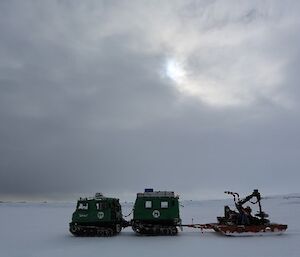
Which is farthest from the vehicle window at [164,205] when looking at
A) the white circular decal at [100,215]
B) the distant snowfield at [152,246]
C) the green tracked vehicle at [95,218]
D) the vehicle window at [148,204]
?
the white circular decal at [100,215]

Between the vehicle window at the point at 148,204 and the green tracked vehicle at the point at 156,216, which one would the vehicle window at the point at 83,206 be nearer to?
the green tracked vehicle at the point at 156,216

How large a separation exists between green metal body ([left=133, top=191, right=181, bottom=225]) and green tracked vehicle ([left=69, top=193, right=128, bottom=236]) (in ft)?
4.50

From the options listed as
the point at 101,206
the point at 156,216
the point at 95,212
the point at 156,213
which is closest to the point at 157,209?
the point at 156,213

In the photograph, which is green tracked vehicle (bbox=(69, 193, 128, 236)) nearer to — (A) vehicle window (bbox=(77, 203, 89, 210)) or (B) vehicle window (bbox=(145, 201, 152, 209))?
(A) vehicle window (bbox=(77, 203, 89, 210))

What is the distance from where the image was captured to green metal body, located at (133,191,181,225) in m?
26.1

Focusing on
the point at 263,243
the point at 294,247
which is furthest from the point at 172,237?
the point at 294,247

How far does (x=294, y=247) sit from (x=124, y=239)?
850 centimetres

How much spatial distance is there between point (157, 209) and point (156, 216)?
39cm

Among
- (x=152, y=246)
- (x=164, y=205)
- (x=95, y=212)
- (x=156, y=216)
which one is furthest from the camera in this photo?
(x=164, y=205)

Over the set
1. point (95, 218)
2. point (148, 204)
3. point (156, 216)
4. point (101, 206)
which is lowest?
point (95, 218)

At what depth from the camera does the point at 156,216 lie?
26.1 metres

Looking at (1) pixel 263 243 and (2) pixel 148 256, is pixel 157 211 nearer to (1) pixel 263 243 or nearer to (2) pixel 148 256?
(1) pixel 263 243

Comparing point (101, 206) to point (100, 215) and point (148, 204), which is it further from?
point (148, 204)

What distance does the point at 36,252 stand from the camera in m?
18.8
